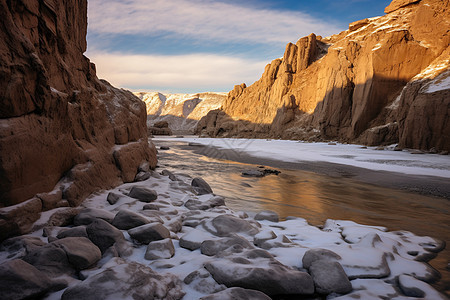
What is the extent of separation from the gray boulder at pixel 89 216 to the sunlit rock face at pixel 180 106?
125 meters

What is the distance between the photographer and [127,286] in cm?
182

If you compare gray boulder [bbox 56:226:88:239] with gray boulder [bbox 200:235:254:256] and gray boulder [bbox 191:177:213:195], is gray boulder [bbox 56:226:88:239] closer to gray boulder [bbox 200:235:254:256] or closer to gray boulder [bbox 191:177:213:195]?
gray boulder [bbox 200:235:254:256]

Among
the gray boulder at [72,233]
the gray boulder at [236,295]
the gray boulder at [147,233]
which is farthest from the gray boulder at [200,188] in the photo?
the gray boulder at [236,295]

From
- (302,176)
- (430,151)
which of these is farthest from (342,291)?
(430,151)

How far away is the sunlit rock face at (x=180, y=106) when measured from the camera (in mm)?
135500

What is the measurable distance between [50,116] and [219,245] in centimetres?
291

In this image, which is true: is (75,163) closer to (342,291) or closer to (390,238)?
(342,291)

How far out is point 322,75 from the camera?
121 ft

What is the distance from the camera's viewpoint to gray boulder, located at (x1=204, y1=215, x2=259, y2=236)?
3.32 m

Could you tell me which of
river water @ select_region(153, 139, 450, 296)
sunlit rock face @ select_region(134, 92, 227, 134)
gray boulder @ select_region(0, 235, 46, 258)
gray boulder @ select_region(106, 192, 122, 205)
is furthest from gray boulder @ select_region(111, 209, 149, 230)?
sunlit rock face @ select_region(134, 92, 227, 134)

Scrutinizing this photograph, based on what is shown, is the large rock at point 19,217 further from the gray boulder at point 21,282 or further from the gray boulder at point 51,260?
the gray boulder at point 21,282

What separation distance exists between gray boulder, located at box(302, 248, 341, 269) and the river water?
1025mm

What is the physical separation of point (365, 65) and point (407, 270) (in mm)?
29777

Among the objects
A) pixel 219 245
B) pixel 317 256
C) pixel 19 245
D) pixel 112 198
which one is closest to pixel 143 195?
pixel 112 198
